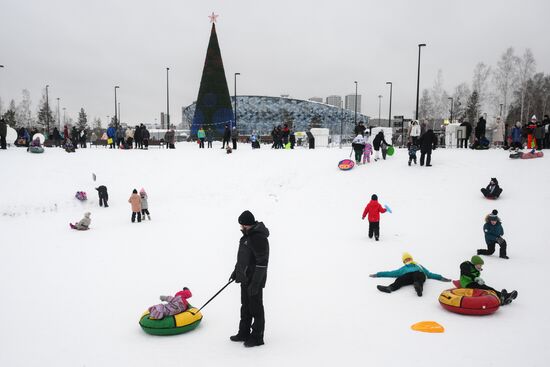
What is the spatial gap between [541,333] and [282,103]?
8741cm

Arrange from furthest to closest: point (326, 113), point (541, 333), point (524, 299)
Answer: point (326, 113), point (524, 299), point (541, 333)

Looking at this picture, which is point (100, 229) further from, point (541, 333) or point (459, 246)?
point (541, 333)

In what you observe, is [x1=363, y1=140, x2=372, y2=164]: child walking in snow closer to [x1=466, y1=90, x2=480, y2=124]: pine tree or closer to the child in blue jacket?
the child in blue jacket

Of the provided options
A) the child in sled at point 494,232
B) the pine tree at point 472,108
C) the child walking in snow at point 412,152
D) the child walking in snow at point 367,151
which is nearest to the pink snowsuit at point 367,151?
the child walking in snow at point 367,151

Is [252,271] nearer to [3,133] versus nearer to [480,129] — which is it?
[480,129]

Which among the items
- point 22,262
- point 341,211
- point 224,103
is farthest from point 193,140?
point 22,262

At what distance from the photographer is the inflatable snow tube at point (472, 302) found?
668cm

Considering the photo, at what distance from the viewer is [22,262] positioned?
1062 centimetres

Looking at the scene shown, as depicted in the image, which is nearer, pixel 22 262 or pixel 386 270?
pixel 386 270

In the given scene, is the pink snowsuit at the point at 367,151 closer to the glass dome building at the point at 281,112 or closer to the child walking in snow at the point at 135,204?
the child walking in snow at the point at 135,204

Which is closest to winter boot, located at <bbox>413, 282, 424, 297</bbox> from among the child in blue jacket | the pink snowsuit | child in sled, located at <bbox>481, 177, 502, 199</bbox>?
the child in blue jacket

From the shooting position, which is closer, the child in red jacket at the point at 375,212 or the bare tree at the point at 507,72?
the child in red jacket at the point at 375,212

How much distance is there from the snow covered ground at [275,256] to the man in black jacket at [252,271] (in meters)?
0.29

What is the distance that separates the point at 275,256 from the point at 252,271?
5.45m
